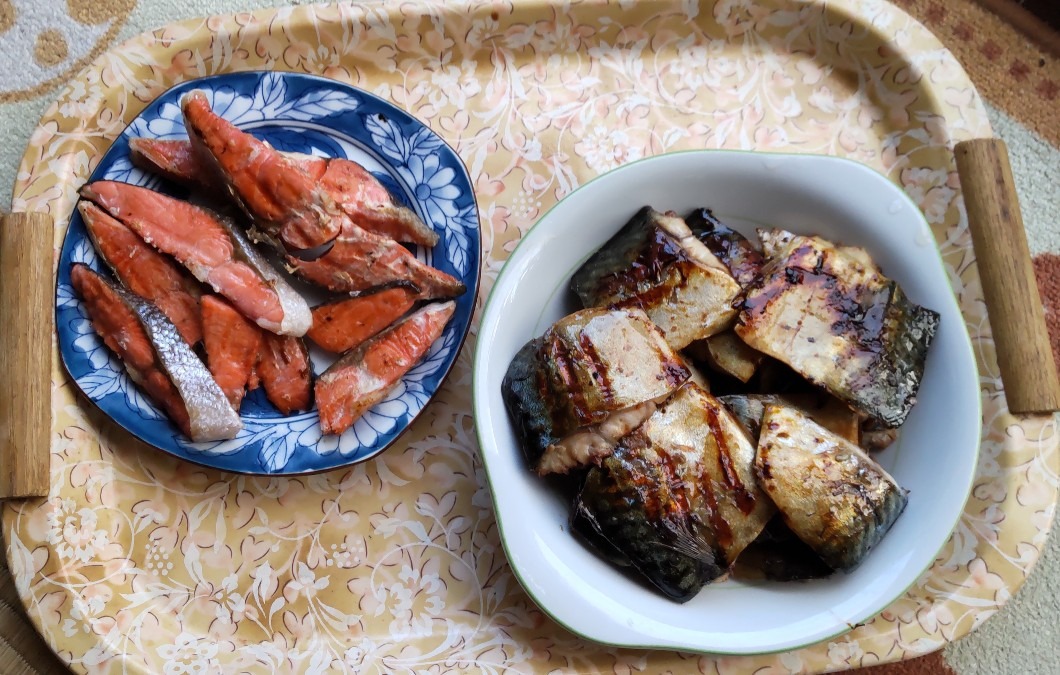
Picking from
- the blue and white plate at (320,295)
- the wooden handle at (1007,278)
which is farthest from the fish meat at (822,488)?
the blue and white plate at (320,295)

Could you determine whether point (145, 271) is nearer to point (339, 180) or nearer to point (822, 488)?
point (339, 180)

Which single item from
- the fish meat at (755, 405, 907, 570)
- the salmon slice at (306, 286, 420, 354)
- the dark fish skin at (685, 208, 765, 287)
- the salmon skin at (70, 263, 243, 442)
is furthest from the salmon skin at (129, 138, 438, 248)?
the fish meat at (755, 405, 907, 570)

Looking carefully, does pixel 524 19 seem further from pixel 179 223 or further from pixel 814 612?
pixel 814 612

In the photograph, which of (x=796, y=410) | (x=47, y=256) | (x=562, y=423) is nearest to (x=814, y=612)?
(x=796, y=410)

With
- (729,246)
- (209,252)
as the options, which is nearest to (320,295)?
(209,252)

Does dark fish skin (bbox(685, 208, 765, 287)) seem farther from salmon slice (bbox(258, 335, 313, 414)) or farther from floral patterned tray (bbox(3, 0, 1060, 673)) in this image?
salmon slice (bbox(258, 335, 313, 414))
